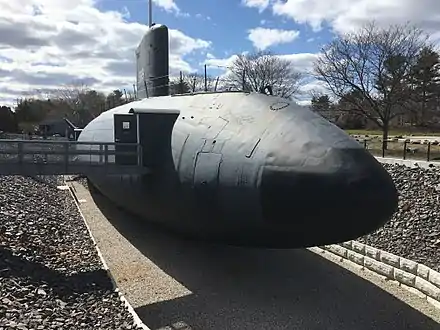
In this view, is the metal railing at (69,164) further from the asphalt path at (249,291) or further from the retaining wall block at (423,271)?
the retaining wall block at (423,271)

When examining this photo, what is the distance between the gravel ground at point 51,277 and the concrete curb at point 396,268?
6086mm

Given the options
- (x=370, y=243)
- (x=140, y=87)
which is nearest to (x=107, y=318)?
(x=370, y=243)

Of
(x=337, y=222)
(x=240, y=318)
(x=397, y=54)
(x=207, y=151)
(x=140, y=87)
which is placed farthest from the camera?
(x=397, y=54)

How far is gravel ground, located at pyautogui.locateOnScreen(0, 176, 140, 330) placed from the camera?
7672 millimetres

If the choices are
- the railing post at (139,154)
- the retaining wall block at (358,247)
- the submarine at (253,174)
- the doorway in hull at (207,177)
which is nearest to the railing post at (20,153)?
the submarine at (253,174)

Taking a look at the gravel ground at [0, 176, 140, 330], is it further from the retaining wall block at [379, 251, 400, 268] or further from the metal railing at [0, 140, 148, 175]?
the retaining wall block at [379, 251, 400, 268]

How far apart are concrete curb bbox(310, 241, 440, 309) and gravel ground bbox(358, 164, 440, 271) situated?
0.88 metres

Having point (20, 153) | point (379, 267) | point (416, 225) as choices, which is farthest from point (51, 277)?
point (416, 225)

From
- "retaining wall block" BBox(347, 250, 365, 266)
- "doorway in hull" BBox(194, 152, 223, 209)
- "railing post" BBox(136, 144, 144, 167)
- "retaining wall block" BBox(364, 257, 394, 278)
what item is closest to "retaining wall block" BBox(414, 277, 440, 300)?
"retaining wall block" BBox(364, 257, 394, 278)

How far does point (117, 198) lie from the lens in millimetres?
14102

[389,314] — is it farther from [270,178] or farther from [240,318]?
[270,178]

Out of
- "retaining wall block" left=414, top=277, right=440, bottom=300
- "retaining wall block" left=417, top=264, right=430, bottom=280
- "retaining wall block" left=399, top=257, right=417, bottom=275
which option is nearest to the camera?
"retaining wall block" left=414, top=277, right=440, bottom=300

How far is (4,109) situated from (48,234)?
86376mm

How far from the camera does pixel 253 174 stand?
27.0 feet
